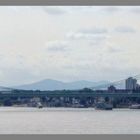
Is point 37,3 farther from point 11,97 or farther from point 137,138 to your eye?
point 11,97

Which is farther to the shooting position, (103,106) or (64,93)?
(103,106)

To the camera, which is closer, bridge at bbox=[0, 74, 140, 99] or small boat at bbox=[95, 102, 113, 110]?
bridge at bbox=[0, 74, 140, 99]

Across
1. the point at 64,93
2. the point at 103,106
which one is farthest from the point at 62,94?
the point at 103,106

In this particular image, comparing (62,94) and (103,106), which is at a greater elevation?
(62,94)

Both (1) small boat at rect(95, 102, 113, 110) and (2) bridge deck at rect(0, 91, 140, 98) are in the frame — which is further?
(1) small boat at rect(95, 102, 113, 110)

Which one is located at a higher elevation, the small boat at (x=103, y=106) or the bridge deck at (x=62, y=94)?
the bridge deck at (x=62, y=94)

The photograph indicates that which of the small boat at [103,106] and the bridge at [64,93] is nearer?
the bridge at [64,93]

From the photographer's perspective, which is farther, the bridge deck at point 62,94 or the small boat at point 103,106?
the small boat at point 103,106

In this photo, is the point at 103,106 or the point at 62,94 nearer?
the point at 62,94

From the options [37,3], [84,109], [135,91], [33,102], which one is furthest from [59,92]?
[37,3]

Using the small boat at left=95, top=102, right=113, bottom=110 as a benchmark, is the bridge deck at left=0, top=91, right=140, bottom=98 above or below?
above

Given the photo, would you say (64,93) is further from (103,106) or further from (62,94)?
(103,106)
